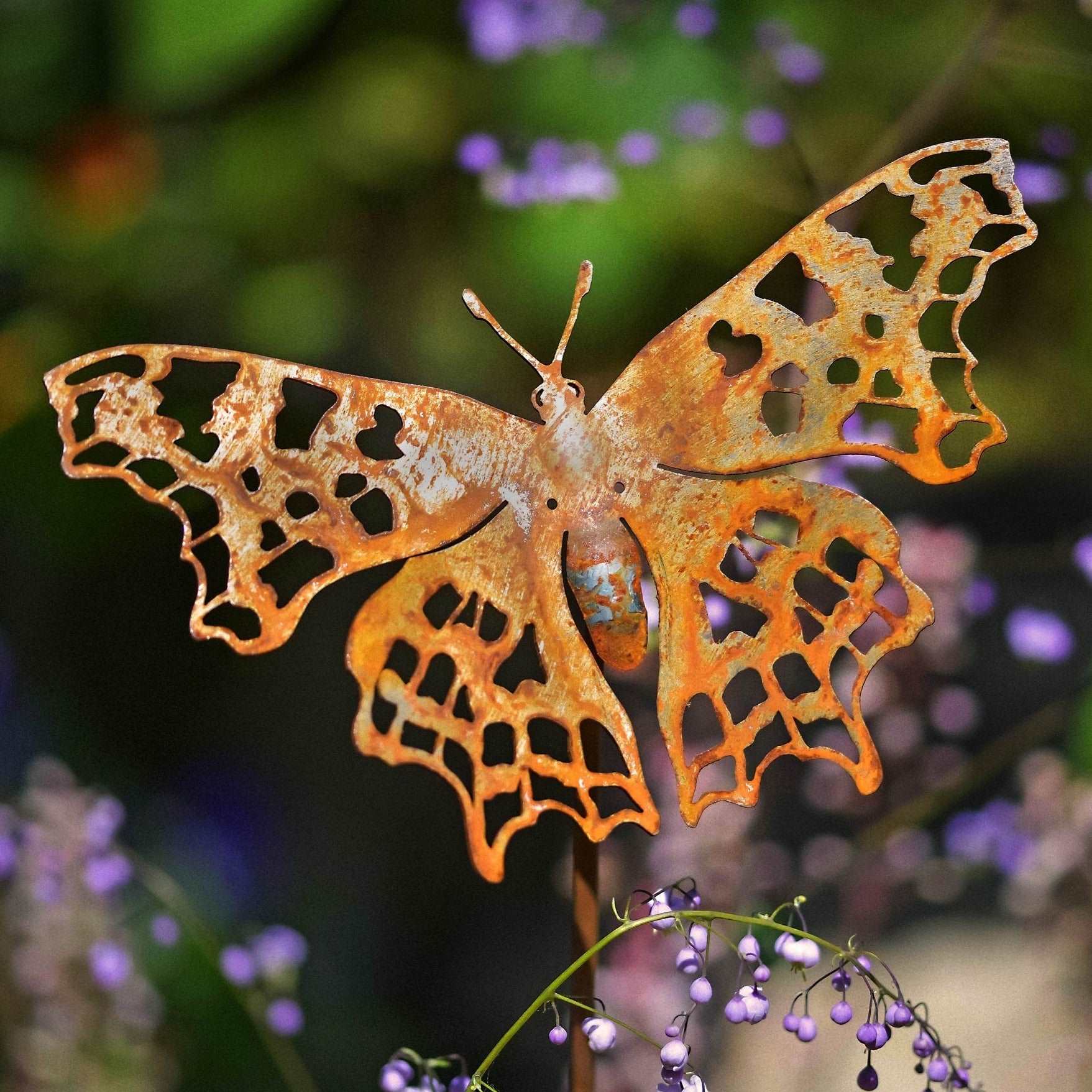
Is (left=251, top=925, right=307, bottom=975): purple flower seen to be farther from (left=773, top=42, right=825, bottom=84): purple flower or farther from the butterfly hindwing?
(left=773, top=42, right=825, bottom=84): purple flower

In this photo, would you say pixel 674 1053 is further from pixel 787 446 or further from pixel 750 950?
pixel 787 446

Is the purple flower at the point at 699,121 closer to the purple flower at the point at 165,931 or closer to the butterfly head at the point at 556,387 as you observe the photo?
the butterfly head at the point at 556,387

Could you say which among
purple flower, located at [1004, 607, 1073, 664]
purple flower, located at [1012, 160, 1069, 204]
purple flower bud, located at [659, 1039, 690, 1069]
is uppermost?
purple flower, located at [1012, 160, 1069, 204]

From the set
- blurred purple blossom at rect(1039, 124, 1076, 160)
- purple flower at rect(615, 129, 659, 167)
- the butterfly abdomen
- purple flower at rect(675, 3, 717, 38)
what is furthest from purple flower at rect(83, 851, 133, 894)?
blurred purple blossom at rect(1039, 124, 1076, 160)

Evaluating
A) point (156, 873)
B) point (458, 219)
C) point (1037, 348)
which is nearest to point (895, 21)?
point (1037, 348)

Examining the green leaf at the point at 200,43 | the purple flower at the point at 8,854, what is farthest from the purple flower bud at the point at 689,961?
the green leaf at the point at 200,43

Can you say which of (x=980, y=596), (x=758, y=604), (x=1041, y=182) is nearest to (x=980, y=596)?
(x=980, y=596)
